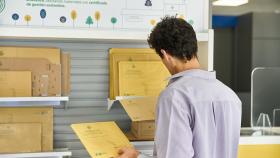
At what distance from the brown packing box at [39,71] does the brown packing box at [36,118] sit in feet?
0.42

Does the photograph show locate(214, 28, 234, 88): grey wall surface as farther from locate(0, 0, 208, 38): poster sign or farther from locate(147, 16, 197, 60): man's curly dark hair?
locate(147, 16, 197, 60): man's curly dark hair

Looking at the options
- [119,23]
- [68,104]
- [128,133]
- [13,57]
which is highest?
[119,23]

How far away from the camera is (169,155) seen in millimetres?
1576

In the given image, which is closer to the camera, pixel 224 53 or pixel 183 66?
pixel 183 66

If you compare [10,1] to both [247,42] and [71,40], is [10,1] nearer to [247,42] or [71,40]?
[71,40]

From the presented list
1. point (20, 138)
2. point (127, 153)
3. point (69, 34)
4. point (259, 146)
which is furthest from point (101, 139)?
point (259, 146)

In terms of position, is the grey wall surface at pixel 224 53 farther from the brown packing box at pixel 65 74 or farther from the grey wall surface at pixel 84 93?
the brown packing box at pixel 65 74

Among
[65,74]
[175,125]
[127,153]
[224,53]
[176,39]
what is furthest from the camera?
[224,53]

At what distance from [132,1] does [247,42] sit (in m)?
5.73

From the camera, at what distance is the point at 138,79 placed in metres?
2.32

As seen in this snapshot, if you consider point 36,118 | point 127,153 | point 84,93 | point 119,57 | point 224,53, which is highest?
point 224,53

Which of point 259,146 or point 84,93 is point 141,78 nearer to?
point 84,93

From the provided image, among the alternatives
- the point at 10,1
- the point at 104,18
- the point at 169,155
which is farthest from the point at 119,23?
the point at 169,155

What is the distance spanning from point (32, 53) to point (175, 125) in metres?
1.07
